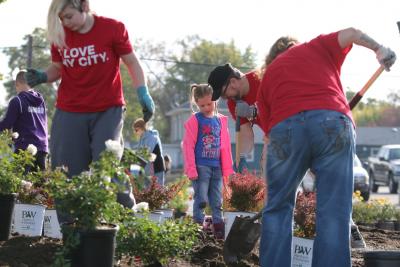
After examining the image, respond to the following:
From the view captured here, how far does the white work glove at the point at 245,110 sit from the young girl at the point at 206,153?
6.93 feet

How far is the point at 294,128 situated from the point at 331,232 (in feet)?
2.03

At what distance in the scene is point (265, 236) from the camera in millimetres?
5480

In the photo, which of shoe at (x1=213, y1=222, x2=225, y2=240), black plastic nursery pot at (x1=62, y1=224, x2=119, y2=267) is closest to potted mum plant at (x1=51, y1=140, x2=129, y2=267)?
black plastic nursery pot at (x1=62, y1=224, x2=119, y2=267)

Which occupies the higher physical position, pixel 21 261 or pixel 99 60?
pixel 99 60

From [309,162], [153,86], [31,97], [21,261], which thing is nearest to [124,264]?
[21,261]

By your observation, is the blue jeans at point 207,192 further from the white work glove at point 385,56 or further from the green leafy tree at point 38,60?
the green leafy tree at point 38,60

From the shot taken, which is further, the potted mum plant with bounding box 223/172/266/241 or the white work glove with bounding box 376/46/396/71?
the potted mum plant with bounding box 223/172/266/241

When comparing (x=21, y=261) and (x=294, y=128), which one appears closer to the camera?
(x=294, y=128)

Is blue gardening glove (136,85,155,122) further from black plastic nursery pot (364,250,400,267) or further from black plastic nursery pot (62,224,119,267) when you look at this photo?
black plastic nursery pot (364,250,400,267)

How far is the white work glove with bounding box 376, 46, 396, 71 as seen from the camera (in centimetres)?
519

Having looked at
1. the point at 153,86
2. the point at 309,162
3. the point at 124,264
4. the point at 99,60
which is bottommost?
the point at 124,264

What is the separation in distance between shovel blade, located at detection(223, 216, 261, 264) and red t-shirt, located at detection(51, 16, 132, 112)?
4.82ft

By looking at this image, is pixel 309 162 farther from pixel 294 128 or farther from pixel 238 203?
pixel 238 203

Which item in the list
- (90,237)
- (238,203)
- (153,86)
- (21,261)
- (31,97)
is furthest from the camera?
(153,86)
